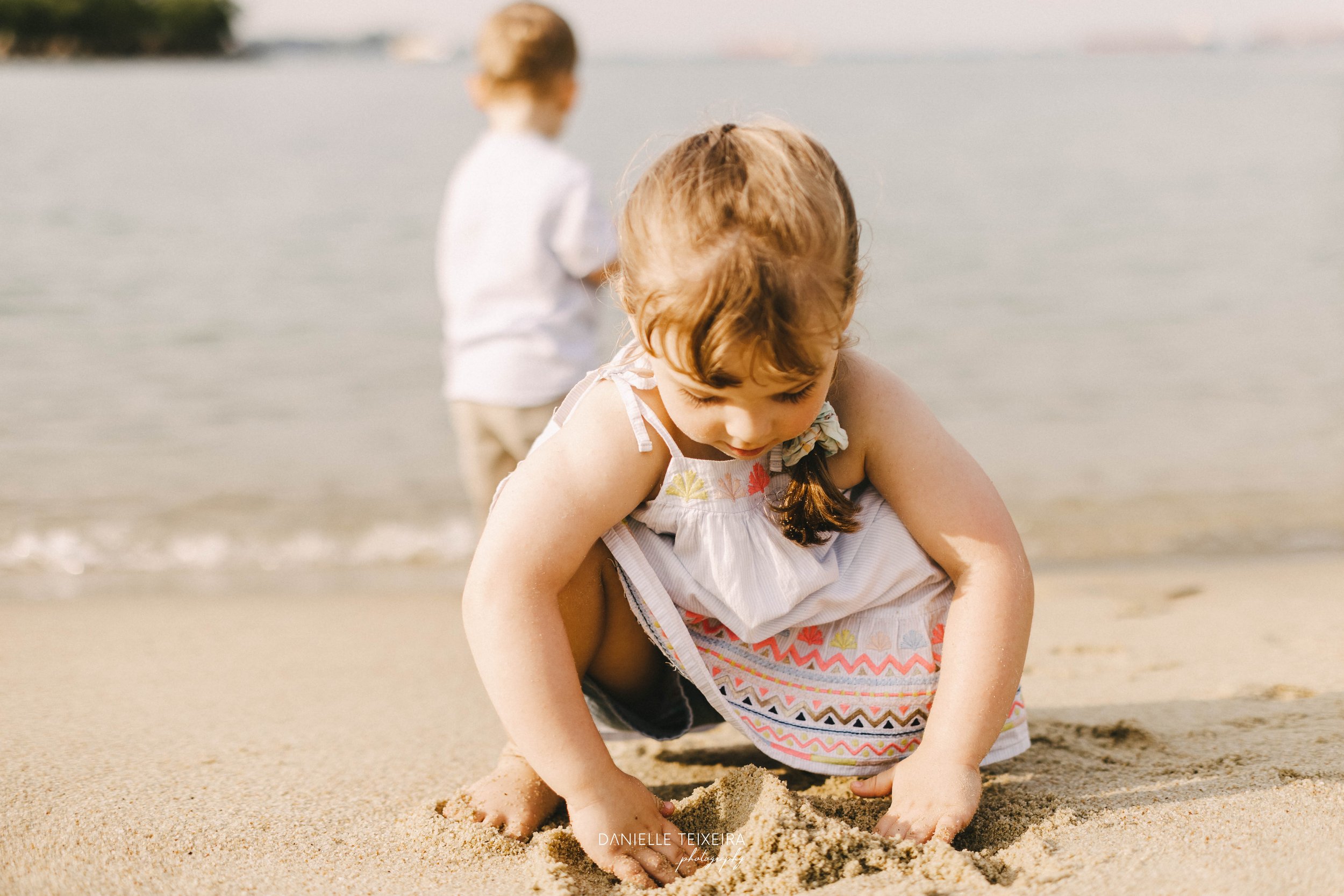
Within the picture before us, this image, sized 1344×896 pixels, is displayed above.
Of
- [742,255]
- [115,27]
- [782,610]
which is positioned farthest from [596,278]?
[115,27]

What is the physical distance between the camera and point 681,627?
5.51 ft

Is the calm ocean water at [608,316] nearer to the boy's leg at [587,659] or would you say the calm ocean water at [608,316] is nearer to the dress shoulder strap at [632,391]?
the dress shoulder strap at [632,391]

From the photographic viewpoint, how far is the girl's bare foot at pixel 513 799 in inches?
67.6

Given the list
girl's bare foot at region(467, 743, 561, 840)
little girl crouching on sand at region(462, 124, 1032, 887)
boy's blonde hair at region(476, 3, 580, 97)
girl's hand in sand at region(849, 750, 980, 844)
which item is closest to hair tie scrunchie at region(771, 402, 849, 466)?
little girl crouching on sand at region(462, 124, 1032, 887)

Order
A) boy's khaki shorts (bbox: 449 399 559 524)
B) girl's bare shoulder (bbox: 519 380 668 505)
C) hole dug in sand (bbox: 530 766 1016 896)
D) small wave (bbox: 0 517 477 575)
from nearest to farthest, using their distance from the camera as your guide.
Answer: hole dug in sand (bbox: 530 766 1016 896)
girl's bare shoulder (bbox: 519 380 668 505)
boy's khaki shorts (bbox: 449 399 559 524)
small wave (bbox: 0 517 477 575)

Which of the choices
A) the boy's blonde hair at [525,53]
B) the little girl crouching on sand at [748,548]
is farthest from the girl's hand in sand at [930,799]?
the boy's blonde hair at [525,53]

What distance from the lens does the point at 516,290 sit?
3.14 metres

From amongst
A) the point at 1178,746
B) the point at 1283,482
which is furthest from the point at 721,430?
the point at 1283,482

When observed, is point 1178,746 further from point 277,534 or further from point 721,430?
point 277,534

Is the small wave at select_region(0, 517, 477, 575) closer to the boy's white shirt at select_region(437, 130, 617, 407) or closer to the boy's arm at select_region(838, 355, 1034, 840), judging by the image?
the boy's white shirt at select_region(437, 130, 617, 407)

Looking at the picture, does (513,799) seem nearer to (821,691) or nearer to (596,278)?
(821,691)

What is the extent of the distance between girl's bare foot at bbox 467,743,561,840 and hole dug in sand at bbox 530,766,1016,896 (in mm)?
52

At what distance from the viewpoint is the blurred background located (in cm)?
425

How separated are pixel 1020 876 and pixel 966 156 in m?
13.2
